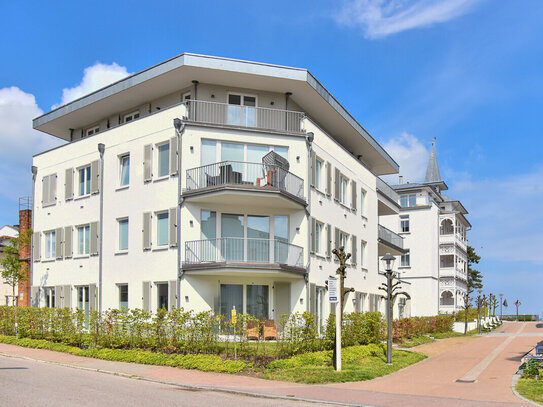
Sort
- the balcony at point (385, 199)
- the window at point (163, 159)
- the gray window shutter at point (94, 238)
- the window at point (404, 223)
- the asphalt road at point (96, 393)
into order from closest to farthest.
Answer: the asphalt road at point (96, 393) → the window at point (163, 159) → the gray window shutter at point (94, 238) → the balcony at point (385, 199) → the window at point (404, 223)

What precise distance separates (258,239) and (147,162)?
19.9ft

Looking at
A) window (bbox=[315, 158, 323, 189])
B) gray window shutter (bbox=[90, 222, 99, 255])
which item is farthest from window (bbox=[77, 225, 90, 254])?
window (bbox=[315, 158, 323, 189])

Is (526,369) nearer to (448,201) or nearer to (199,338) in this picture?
(199,338)

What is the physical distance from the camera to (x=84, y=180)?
2936 cm

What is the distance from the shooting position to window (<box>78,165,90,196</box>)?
95.5ft

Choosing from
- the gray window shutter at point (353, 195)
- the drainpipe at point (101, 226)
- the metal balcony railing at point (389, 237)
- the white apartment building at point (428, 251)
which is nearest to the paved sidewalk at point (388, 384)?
the drainpipe at point (101, 226)

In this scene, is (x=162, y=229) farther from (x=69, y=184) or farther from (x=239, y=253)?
(x=69, y=184)

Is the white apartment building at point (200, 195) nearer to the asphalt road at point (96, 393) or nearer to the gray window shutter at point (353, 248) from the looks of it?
the gray window shutter at point (353, 248)

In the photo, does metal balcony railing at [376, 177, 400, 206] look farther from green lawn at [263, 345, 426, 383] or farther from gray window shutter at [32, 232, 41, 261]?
gray window shutter at [32, 232, 41, 261]

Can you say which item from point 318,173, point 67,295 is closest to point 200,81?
point 318,173

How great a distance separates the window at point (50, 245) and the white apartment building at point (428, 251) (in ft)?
109

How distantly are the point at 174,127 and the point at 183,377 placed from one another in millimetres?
11730

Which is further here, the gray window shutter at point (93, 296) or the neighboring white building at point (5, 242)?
the neighboring white building at point (5, 242)

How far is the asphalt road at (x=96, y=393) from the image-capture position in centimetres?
1141
